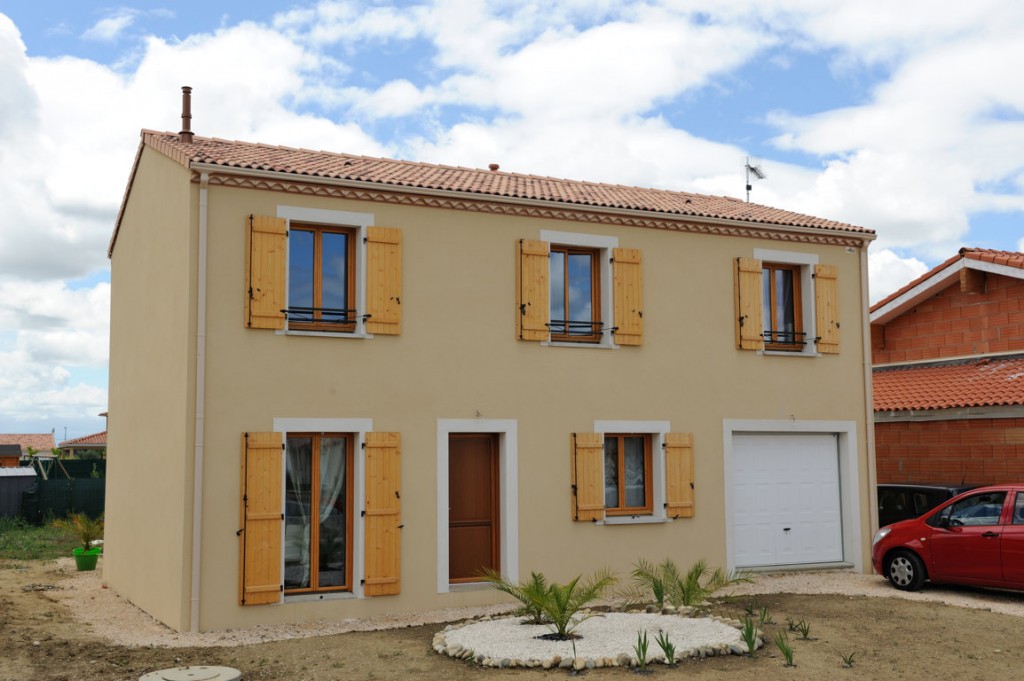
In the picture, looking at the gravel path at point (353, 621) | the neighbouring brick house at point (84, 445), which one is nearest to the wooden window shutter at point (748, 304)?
the gravel path at point (353, 621)

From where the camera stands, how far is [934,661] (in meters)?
8.90

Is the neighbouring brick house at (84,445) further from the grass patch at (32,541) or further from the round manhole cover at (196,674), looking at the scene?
the round manhole cover at (196,674)

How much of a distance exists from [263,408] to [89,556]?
7329mm

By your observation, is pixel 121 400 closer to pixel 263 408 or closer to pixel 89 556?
pixel 89 556

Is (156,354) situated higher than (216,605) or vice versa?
(156,354)

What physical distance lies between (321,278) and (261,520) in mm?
2952

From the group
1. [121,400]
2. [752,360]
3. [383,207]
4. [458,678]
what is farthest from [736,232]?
[121,400]

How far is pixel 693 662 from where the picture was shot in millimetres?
8703

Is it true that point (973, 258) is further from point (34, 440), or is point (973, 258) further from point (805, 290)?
point (34, 440)

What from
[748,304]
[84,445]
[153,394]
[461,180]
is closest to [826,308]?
[748,304]

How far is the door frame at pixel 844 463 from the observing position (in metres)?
13.7

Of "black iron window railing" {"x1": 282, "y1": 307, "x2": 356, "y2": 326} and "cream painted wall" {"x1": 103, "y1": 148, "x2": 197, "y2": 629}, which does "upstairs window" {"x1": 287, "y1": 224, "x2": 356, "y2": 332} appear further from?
"cream painted wall" {"x1": 103, "y1": 148, "x2": 197, "y2": 629}

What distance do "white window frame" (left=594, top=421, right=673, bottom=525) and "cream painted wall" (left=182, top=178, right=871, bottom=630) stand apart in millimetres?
110

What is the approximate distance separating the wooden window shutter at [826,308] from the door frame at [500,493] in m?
5.14
